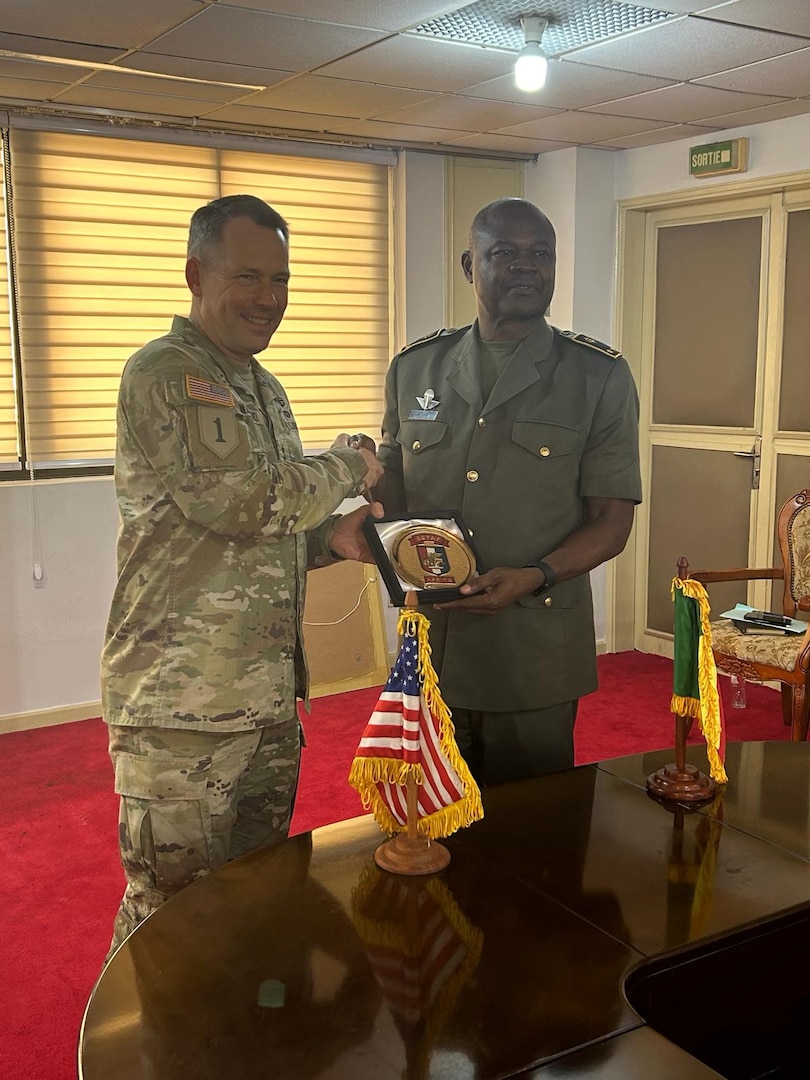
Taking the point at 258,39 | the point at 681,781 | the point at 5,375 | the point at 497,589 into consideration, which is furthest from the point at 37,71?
the point at 681,781

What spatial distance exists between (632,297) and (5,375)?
3.03 m

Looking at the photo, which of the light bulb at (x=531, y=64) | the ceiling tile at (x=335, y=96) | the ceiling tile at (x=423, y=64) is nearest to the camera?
the light bulb at (x=531, y=64)

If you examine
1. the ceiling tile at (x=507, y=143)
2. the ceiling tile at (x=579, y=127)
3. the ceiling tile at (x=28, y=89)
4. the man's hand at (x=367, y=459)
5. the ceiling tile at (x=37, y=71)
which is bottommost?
the man's hand at (x=367, y=459)

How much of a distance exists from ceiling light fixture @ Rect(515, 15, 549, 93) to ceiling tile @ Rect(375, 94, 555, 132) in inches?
27.3

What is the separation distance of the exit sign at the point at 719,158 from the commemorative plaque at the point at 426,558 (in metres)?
3.30

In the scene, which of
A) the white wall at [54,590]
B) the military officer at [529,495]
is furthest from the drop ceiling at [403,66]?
the white wall at [54,590]

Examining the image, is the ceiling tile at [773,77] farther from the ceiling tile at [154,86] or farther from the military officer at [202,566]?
the military officer at [202,566]

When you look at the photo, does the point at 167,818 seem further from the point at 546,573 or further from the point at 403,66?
the point at 403,66

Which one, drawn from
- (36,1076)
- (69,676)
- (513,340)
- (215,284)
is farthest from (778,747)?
(69,676)

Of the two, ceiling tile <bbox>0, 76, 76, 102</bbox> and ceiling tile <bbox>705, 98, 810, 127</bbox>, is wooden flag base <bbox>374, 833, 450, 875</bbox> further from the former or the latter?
ceiling tile <bbox>705, 98, 810, 127</bbox>

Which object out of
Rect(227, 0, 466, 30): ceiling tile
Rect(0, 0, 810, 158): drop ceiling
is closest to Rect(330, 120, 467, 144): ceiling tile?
Rect(0, 0, 810, 158): drop ceiling

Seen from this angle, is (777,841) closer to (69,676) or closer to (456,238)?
(69,676)

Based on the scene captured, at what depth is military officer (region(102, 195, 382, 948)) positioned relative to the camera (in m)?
1.80

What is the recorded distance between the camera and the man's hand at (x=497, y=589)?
80.8 inches
